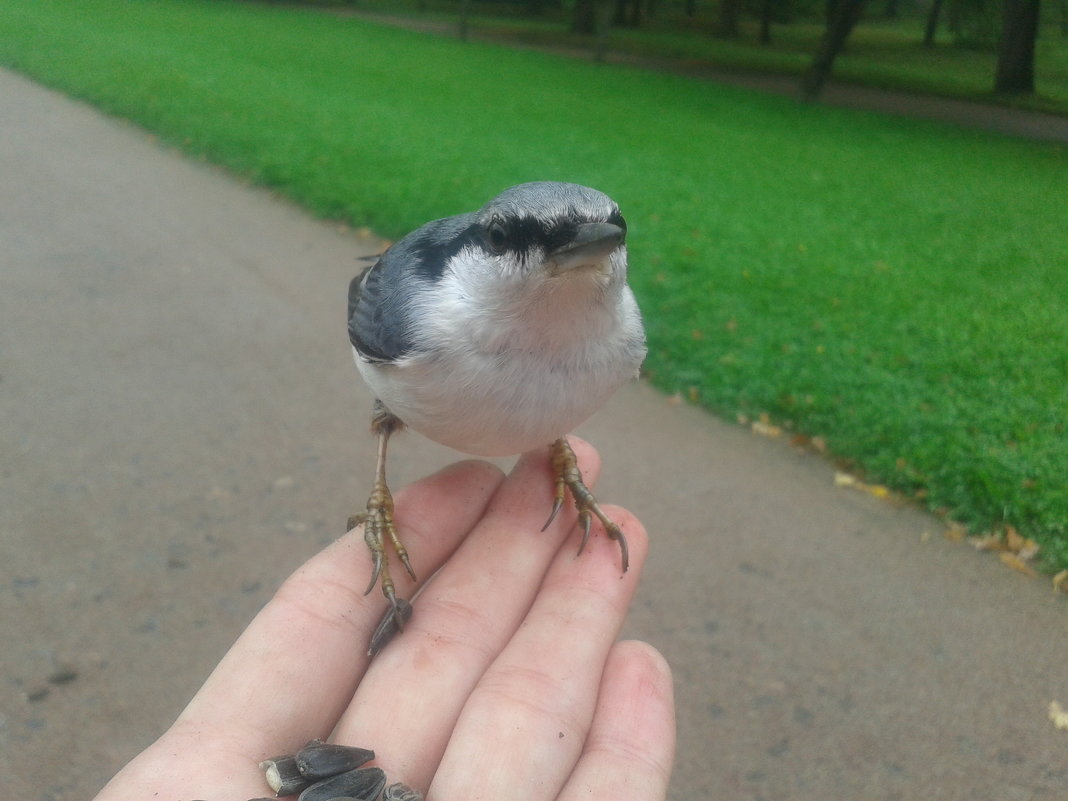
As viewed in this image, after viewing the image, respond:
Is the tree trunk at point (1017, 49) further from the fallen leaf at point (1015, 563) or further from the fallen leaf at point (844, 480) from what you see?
the fallen leaf at point (1015, 563)

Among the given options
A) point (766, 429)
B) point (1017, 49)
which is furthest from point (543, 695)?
point (1017, 49)

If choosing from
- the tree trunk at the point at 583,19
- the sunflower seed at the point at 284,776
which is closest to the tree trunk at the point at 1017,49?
the tree trunk at the point at 583,19

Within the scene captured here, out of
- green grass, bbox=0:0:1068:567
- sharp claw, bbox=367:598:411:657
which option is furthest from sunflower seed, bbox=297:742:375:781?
green grass, bbox=0:0:1068:567

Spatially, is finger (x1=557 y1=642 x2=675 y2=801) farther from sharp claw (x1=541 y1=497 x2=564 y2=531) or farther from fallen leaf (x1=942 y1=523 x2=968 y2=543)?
fallen leaf (x1=942 y1=523 x2=968 y2=543)

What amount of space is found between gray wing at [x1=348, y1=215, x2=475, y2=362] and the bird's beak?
0.36 m

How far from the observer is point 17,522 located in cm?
373

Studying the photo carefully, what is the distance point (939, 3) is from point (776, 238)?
58.5ft

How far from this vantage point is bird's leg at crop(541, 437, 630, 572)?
2.68 m

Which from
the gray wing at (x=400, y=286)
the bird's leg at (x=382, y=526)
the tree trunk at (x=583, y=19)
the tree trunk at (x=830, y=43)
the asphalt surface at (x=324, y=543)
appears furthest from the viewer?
the tree trunk at (x=583, y=19)

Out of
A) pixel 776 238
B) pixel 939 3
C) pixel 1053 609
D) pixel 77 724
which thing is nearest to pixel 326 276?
pixel 776 238

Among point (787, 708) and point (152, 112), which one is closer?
point (787, 708)

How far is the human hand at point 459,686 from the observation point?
6.42 ft

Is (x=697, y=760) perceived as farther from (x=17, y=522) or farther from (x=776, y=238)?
(x=776, y=238)

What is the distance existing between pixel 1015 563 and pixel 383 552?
9.19 feet
